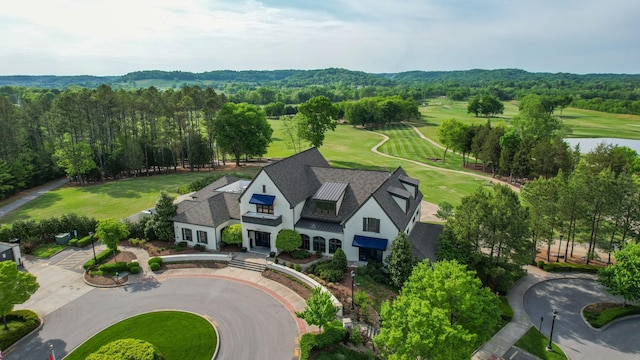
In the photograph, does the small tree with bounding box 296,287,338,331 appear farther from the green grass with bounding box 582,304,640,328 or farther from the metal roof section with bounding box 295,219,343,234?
the green grass with bounding box 582,304,640,328

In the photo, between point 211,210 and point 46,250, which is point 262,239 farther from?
point 46,250

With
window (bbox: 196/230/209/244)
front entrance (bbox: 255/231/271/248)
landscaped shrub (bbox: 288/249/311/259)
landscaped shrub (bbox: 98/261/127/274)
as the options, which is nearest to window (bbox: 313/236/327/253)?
landscaped shrub (bbox: 288/249/311/259)

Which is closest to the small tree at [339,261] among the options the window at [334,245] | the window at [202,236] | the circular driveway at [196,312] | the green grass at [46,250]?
the window at [334,245]

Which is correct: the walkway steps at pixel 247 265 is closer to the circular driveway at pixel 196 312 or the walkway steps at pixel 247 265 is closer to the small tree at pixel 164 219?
the circular driveway at pixel 196 312

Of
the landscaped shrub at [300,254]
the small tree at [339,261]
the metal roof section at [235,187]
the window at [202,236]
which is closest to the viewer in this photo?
the small tree at [339,261]

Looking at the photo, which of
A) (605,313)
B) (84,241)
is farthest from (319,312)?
(84,241)
